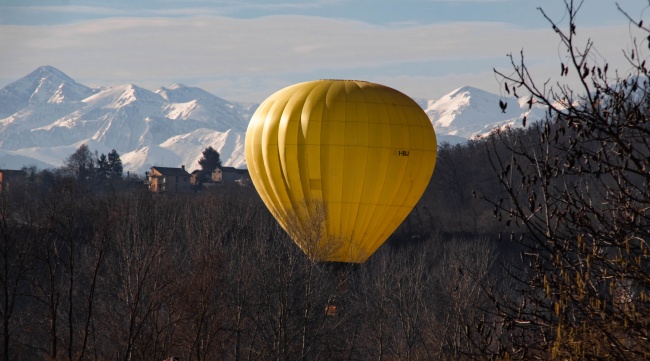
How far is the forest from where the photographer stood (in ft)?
36.4

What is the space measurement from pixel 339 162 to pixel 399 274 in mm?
21611

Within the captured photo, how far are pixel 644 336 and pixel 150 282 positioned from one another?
3677 cm

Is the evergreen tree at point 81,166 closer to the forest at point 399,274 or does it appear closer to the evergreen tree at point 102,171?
the evergreen tree at point 102,171

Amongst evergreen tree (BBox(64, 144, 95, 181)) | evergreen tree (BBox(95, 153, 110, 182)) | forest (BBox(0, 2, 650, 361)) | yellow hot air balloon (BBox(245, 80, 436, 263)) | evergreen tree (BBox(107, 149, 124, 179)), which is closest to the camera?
forest (BBox(0, 2, 650, 361))

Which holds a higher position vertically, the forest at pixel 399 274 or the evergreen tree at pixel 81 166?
the evergreen tree at pixel 81 166

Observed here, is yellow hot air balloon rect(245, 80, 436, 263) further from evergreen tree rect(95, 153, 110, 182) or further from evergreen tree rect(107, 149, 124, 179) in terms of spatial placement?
evergreen tree rect(107, 149, 124, 179)

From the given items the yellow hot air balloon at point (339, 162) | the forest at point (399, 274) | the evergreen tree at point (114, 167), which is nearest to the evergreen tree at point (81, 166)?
the evergreen tree at point (114, 167)

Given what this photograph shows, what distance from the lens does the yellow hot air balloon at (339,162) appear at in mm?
48500

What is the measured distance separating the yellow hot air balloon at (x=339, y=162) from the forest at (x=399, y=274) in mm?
2207

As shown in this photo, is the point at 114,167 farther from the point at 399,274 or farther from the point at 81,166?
the point at 399,274

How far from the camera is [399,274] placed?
69.1 meters

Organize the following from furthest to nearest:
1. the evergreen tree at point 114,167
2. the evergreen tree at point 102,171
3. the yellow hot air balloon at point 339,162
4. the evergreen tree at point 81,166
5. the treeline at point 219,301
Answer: the evergreen tree at point 114,167 → the evergreen tree at point 102,171 → the evergreen tree at point 81,166 → the yellow hot air balloon at point 339,162 → the treeline at point 219,301

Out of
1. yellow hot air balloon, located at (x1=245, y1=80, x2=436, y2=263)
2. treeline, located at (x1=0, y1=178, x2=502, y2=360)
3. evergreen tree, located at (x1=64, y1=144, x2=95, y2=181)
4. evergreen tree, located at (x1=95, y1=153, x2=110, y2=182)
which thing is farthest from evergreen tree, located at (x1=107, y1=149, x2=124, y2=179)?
yellow hot air balloon, located at (x1=245, y1=80, x2=436, y2=263)

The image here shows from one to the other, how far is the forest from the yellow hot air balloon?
7.24ft
